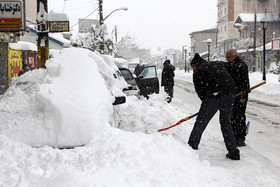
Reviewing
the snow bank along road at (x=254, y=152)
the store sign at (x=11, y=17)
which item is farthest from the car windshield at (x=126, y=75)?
the snow bank along road at (x=254, y=152)

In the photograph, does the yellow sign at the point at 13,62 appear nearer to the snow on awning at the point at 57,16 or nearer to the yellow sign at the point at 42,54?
the snow on awning at the point at 57,16

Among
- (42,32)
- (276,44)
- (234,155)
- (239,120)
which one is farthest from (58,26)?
(276,44)

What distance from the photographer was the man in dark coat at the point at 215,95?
4730mm

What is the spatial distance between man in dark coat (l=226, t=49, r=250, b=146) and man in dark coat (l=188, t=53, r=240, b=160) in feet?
2.33

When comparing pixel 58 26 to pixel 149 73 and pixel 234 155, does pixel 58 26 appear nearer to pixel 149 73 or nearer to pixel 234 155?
pixel 149 73

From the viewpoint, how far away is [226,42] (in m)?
66.1

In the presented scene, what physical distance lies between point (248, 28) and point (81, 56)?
172 ft

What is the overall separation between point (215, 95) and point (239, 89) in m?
1.00

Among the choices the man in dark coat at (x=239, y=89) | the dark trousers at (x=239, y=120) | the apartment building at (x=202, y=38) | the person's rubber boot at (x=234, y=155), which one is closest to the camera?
the person's rubber boot at (x=234, y=155)

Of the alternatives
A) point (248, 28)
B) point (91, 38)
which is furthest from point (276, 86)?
point (248, 28)

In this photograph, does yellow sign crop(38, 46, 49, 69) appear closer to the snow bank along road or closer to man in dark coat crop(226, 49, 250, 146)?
the snow bank along road

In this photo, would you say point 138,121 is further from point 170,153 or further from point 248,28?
point 248,28

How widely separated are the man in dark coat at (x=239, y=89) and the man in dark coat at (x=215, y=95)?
2.33 feet

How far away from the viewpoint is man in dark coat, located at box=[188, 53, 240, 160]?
473 centimetres
